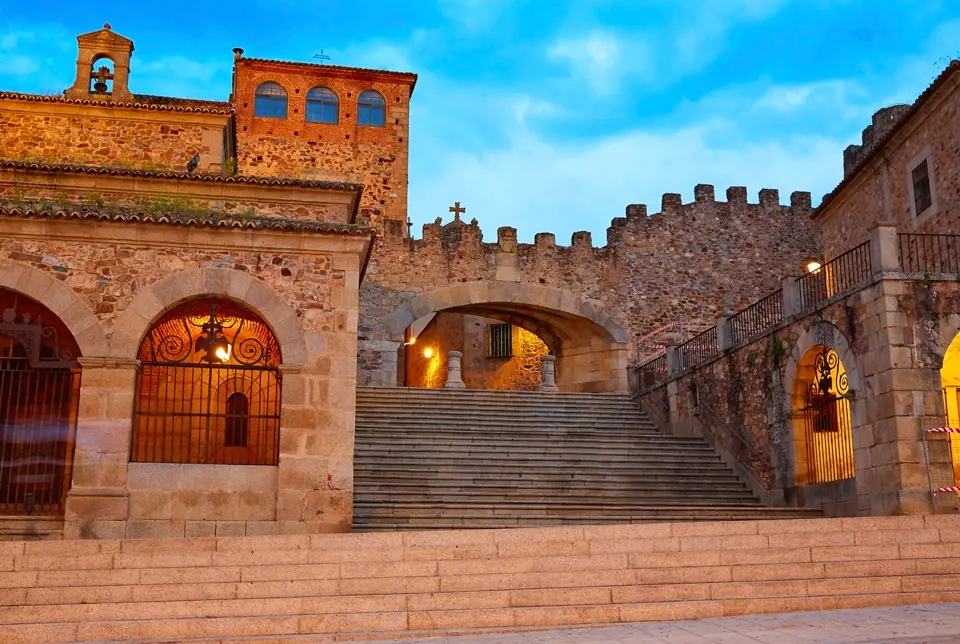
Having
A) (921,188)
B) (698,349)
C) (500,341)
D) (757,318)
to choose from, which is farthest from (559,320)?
(921,188)

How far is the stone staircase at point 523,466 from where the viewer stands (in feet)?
43.0

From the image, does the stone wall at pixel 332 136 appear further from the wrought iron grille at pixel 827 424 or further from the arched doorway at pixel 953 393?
the arched doorway at pixel 953 393

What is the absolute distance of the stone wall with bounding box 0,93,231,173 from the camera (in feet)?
52.4

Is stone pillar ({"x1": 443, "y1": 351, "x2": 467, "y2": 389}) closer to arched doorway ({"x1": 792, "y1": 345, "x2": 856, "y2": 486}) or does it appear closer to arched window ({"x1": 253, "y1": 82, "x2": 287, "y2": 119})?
arched doorway ({"x1": 792, "y1": 345, "x2": 856, "y2": 486})

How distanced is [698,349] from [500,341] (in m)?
13.5

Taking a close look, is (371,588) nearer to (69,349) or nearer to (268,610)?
(268,610)

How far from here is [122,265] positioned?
11820 mm

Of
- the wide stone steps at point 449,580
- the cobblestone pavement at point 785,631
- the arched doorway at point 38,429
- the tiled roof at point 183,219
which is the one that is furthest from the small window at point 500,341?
the cobblestone pavement at point 785,631

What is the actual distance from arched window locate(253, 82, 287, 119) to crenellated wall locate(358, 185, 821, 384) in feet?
17.9

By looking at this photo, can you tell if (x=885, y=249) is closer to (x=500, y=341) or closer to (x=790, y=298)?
(x=790, y=298)

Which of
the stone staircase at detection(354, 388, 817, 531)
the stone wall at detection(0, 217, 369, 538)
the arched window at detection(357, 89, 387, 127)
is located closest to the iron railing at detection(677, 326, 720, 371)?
the stone staircase at detection(354, 388, 817, 531)

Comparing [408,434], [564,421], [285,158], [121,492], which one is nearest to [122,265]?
[121,492]

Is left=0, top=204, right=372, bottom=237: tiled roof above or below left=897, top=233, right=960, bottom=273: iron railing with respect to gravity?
below

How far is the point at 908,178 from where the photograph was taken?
1808 cm
